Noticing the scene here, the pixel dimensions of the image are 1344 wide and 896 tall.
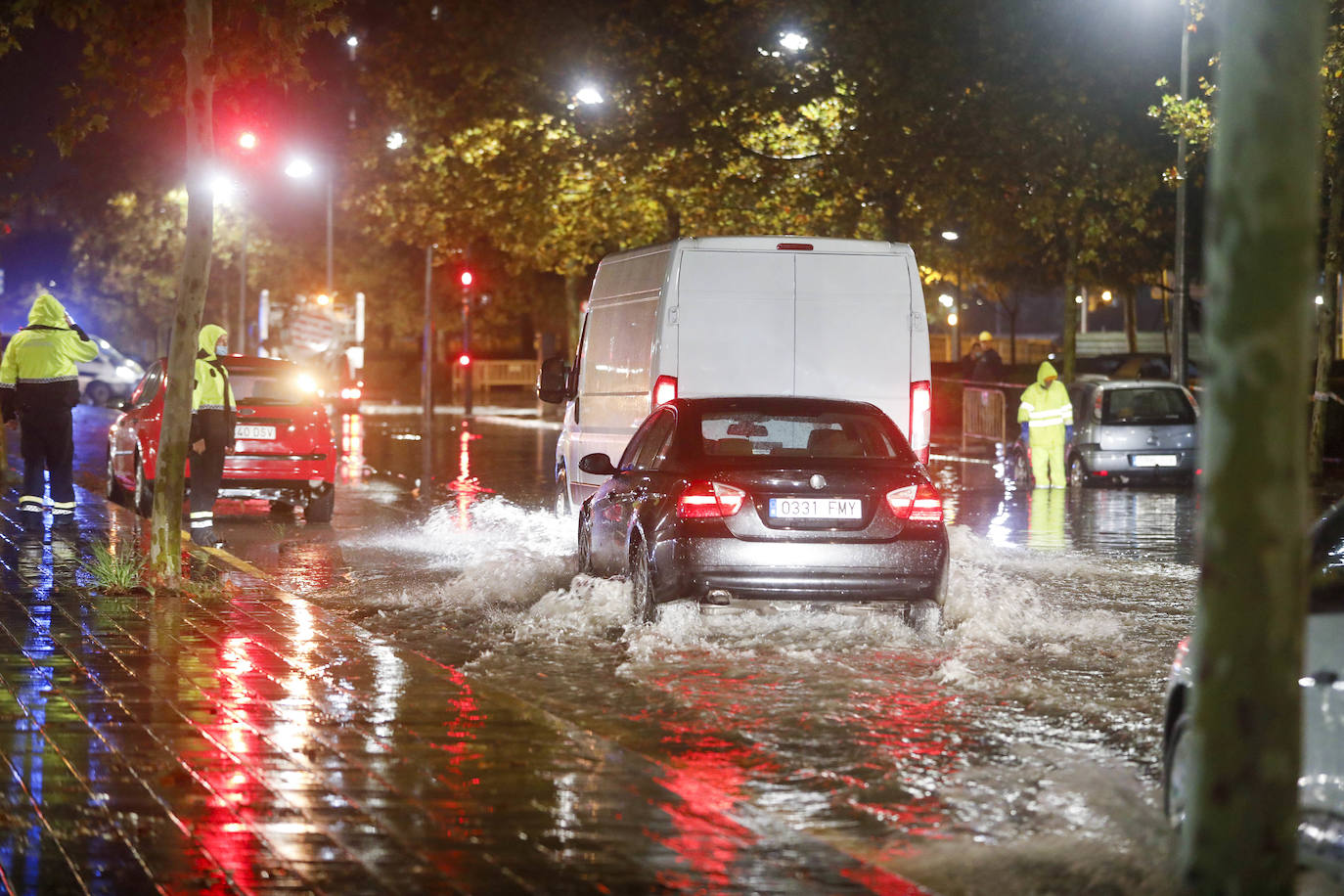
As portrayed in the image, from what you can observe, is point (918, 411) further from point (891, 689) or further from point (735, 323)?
point (891, 689)

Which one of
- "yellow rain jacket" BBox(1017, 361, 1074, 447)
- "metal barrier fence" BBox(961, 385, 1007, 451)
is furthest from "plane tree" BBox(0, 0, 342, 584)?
"metal barrier fence" BBox(961, 385, 1007, 451)

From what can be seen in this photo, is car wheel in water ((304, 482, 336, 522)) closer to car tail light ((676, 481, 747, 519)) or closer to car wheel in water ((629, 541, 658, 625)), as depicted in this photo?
car wheel in water ((629, 541, 658, 625))

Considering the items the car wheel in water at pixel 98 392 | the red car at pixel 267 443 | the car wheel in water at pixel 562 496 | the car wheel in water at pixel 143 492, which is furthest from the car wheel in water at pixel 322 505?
the car wheel in water at pixel 98 392

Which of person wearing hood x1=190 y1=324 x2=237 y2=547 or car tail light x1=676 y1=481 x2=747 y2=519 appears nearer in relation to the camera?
car tail light x1=676 y1=481 x2=747 y2=519

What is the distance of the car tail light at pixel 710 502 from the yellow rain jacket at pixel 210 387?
6.79 meters

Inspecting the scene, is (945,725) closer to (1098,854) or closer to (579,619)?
(1098,854)

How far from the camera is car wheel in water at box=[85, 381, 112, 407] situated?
56.0m

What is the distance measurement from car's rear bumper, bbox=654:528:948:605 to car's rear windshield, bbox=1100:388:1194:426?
15089mm

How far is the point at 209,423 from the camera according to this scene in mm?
16047

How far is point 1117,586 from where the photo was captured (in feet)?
43.9

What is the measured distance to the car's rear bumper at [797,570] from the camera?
10219 mm

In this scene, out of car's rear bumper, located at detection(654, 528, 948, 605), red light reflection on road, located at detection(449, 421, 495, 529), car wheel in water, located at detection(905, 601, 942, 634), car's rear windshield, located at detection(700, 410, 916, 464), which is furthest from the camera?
red light reflection on road, located at detection(449, 421, 495, 529)

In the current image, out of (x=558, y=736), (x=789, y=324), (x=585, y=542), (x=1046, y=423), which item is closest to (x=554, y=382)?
(x=789, y=324)

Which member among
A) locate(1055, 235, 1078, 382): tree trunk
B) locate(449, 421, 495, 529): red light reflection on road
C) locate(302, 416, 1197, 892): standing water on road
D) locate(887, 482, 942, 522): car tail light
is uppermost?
locate(1055, 235, 1078, 382): tree trunk
